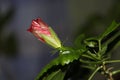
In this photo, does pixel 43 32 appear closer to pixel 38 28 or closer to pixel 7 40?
pixel 38 28

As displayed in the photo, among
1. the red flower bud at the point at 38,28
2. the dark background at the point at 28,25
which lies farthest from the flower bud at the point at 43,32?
the dark background at the point at 28,25

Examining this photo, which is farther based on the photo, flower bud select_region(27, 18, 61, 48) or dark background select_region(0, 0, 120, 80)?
dark background select_region(0, 0, 120, 80)

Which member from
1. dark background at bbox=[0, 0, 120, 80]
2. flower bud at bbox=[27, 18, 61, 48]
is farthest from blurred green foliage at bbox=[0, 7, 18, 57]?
flower bud at bbox=[27, 18, 61, 48]

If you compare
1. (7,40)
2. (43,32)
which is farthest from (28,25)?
(43,32)

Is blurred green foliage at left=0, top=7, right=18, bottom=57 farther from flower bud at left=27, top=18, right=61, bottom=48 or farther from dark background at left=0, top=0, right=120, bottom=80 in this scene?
flower bud at left=27, top=18, right=61, bottom=48

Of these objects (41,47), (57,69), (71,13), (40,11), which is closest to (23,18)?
(40,11)

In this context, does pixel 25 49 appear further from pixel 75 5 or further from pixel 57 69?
pixel 57 69
